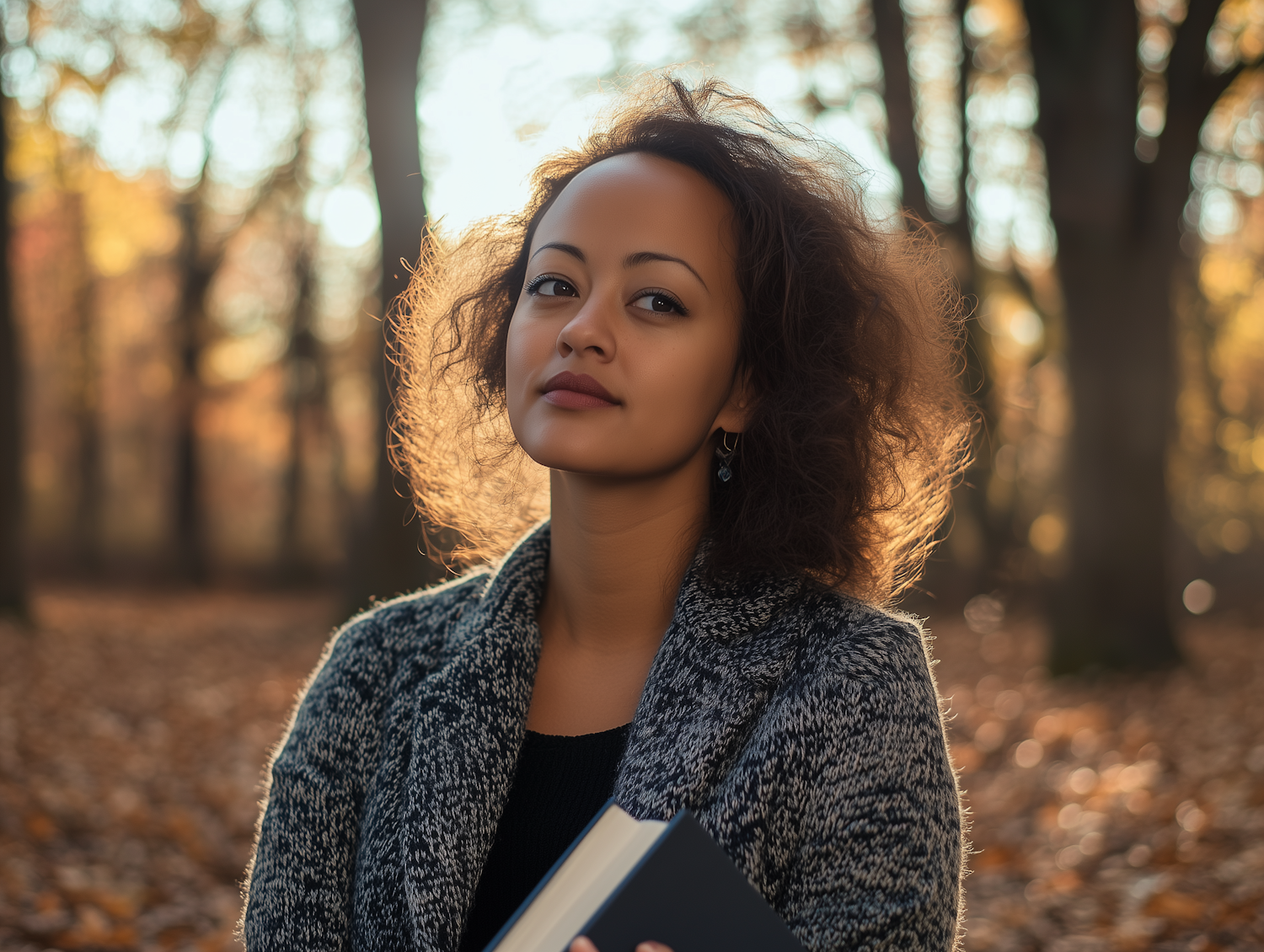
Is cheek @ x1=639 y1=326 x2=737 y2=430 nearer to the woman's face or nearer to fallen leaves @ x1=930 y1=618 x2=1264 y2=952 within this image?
the woman's face

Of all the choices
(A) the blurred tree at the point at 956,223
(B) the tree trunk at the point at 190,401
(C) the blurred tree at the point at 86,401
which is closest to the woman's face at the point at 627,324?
(A) the blurred tree at the point at 956,223

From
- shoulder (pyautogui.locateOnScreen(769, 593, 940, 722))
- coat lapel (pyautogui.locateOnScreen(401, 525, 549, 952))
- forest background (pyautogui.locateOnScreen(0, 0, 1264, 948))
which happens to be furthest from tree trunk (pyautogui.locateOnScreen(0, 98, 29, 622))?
shoulder (pyautogui.locateOnScreen(769, 593, 940, 722))

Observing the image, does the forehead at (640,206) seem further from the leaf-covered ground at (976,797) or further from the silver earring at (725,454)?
the leaf-covered ground at (976,797)

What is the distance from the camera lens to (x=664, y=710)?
1.78 meters

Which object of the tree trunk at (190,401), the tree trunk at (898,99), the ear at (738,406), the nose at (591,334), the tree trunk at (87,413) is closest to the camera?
the nose at (591,334)

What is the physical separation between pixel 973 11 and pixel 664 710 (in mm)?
12977

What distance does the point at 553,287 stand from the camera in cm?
195

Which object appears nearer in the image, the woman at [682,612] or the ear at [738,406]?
the woman at [682,612]

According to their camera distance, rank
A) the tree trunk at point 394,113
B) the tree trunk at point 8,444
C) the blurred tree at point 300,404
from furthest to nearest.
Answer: the blurred tree at point 300,404 < the tree trunk at point 8,444 < the tree trunk at point 394,113

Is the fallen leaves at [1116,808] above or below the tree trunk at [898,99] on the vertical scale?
below

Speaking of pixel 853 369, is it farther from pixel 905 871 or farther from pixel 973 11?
pixel 973 11

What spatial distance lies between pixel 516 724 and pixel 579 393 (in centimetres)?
60

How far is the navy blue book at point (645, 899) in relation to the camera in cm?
119

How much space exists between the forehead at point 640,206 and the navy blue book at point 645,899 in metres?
1.04
